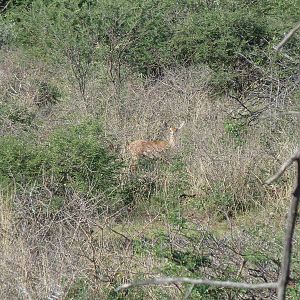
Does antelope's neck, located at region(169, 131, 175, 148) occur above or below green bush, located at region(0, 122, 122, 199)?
below

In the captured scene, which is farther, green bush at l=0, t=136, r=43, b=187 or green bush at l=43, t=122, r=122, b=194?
green bush at l=43, t=122, r=122, b=194

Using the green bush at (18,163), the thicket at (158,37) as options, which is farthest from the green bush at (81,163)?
the thicket at (158,37)

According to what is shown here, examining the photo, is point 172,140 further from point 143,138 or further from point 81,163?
point 81,163

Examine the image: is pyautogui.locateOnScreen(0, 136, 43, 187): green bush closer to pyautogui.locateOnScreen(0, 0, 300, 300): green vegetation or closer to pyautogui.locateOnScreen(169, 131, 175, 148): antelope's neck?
pyautogui.locateOnScreen(0, 0, 300, 300): green vegetation

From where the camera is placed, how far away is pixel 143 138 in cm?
1038

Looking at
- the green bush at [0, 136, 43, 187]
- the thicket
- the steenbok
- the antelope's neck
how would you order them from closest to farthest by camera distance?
the green bush at [0, 136, 43, 187]
the steenbok
the antelope's neck
the thicket

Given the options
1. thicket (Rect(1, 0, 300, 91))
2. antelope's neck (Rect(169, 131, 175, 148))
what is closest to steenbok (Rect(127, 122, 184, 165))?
antelope's neck (Rect(169, 131, 175, 148))

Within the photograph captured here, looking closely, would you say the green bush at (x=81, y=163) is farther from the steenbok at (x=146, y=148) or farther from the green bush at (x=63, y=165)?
the steenbok at (x=146, y=148)

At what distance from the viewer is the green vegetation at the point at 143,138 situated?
5094mm

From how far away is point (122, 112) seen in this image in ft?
36.4

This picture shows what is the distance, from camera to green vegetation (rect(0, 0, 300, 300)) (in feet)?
16.7

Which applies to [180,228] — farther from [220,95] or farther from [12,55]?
[12,55]

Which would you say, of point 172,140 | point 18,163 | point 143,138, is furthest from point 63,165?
point 143,138

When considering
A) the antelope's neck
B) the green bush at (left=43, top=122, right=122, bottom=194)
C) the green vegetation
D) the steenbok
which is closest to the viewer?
the green vegetation
